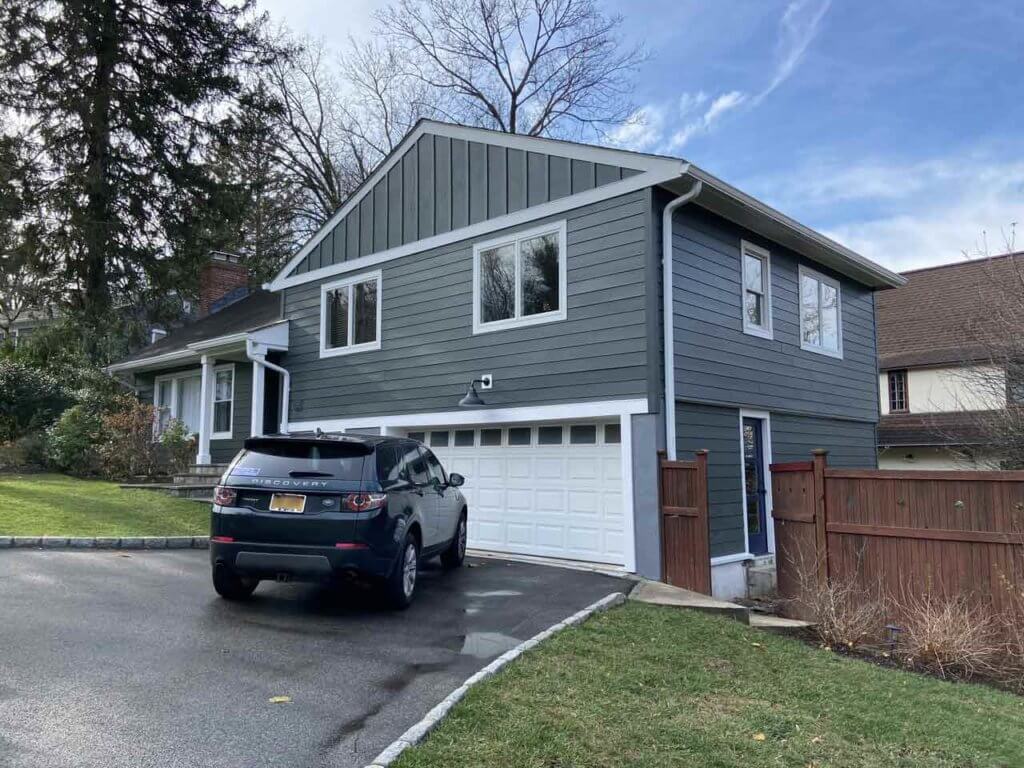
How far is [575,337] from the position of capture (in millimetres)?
11227

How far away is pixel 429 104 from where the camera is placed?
30.4 meters

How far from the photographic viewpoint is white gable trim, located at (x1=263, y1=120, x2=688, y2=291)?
10.6 meters

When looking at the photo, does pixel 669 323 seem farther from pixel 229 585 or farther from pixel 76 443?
pixel 76 443

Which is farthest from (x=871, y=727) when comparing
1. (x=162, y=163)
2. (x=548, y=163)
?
(x=162, y=163)

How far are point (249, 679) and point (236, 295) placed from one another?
22.6 m

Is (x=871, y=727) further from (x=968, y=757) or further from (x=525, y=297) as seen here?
(x=525, y=297)

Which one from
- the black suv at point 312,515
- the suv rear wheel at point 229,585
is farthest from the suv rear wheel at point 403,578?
the suv rear wheel at point 229,585

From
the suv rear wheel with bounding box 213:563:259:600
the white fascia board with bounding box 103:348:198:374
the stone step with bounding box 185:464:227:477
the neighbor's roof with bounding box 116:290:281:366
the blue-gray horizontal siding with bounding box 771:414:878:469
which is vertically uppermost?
the neighbor's roof with bounding box 116:290:281:366

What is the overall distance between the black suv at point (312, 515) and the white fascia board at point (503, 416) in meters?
3.80

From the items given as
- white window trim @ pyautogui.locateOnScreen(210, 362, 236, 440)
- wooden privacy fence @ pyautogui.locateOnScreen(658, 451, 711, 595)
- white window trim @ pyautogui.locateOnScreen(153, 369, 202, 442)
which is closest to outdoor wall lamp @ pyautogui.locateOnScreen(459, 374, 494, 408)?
wooden privacy fence @ pyautogui.locateOnScreen(658, 451, 711, 595)

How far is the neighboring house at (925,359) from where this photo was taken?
21.2 m

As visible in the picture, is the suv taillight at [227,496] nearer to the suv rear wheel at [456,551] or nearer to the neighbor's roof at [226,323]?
the suv rear wheel at [456,551]

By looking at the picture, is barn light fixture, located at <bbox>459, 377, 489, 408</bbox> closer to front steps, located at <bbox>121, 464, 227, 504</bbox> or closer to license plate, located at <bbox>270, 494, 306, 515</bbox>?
license plate, located at <bbox>270, 494, 306, 515</bbox>

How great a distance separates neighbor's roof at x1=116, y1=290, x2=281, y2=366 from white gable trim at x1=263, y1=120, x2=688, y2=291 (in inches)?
95.8
